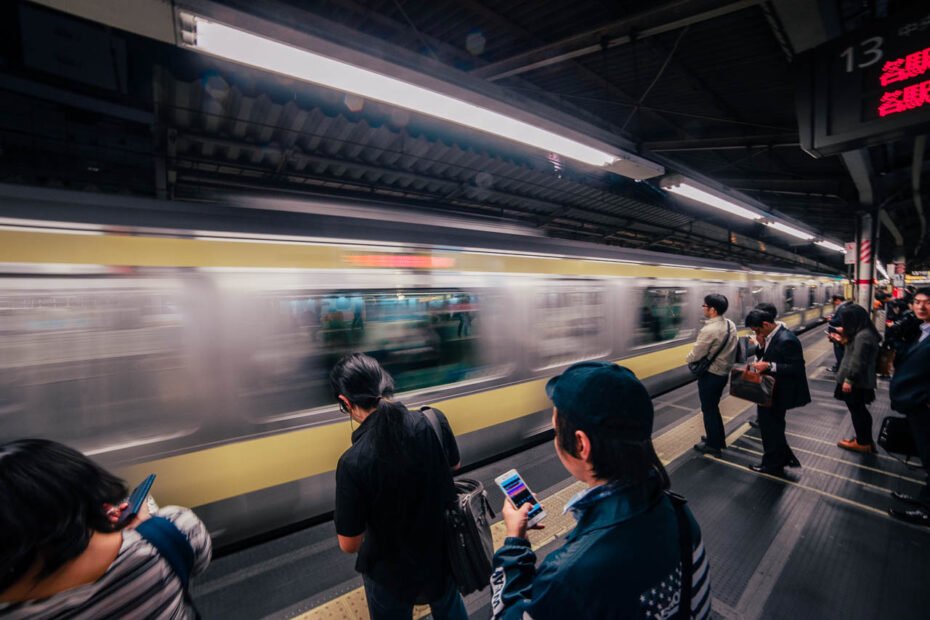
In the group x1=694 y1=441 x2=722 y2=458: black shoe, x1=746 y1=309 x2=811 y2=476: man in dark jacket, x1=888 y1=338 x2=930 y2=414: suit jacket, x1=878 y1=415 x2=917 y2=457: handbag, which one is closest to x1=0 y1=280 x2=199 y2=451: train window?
x1=746 y1=309 x2=811 y2=476: man in dark jacket

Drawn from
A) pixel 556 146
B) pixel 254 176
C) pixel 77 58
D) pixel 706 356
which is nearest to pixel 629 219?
pixel 706 356

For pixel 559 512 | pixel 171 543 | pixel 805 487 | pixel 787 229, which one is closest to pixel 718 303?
pixel 805 487

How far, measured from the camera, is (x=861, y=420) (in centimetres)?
396

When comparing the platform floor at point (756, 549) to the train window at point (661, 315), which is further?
the train window at point (661, 315)

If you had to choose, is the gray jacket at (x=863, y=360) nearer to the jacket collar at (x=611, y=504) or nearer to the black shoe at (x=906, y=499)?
the black shoe at (x=906, y=499)

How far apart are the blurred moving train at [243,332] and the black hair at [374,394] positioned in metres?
1.27

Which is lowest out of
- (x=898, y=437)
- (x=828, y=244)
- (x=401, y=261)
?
(x=898, y=437)

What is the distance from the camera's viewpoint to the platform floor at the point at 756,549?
7.20 feet

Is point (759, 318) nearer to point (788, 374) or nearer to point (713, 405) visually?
point (788, 374)

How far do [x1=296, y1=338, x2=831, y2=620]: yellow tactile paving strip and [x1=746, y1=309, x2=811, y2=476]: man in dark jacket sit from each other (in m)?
0.71

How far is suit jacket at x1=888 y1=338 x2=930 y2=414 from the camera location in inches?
107

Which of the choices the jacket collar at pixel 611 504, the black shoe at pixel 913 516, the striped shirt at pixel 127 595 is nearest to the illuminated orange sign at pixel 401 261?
the striped shirt at pixel 127 595

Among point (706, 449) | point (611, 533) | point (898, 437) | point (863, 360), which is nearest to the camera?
point (611, 533)

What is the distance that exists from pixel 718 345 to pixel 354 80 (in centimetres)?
383
